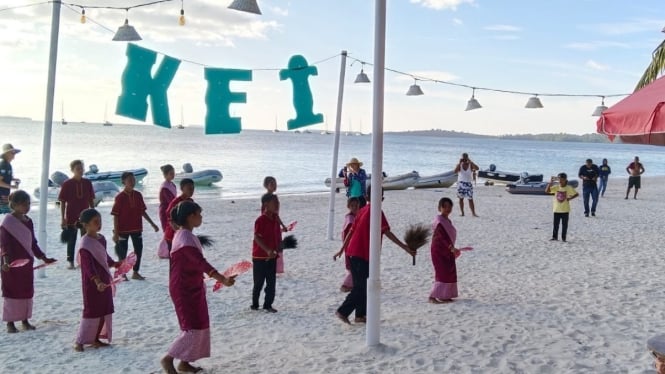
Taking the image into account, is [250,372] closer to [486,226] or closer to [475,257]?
[475,257]

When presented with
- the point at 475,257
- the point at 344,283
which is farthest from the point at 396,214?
the point at 344,283

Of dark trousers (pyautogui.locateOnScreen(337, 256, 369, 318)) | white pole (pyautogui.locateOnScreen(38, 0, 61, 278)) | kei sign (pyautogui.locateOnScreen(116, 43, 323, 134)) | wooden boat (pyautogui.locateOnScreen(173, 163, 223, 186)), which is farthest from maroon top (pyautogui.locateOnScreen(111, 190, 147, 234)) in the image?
wooden boat (pyautogui.locateOnScreen(173, 163, 223, 186))

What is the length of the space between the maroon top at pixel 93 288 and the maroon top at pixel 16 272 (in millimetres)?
1021

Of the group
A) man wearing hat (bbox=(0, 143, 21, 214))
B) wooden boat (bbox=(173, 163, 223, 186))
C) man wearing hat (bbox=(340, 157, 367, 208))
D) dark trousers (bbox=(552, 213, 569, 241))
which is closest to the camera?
man wearing hat (bbox=(0, 143, 21, 214))

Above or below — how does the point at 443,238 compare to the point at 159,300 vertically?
above

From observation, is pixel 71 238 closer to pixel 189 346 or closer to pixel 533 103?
pixel 189 346

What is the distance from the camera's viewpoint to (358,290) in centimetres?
616

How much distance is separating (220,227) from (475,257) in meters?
6.51

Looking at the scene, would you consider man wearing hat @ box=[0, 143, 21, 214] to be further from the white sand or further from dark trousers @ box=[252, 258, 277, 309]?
dark trousers @ box=[252, 258, 277, 309]

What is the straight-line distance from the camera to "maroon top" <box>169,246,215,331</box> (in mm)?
4602

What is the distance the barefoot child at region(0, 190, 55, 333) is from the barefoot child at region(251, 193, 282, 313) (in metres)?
2.22

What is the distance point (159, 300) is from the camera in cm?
721

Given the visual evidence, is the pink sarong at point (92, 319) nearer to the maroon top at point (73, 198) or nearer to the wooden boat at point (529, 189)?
the maroon top at point (73, 198)

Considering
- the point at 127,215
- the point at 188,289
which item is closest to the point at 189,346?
the point at 188,289
